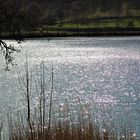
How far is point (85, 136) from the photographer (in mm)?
14023

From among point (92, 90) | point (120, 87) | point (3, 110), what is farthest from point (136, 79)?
point (3, 110)

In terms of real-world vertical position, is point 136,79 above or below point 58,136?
below

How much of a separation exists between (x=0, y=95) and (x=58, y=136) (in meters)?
26.9

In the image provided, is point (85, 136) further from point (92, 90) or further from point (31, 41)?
point (31, 41)

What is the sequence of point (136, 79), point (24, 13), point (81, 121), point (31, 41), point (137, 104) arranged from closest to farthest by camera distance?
point (81, 121) → point (24, 13) → point (137, 104) → point (136, 79) → point (31, 41)

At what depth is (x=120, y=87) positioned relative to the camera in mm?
49469

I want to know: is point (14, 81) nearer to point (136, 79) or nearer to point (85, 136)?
point (136, 79)

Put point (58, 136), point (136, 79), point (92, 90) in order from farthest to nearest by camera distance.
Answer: point (136, 79) < point (92, 90) < point (58, 136)

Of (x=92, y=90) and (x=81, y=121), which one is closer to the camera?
(x=81, y=121)

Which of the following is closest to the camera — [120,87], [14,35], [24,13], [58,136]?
[58,136]

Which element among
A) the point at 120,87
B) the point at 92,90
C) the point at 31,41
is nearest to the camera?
the point at 92,90

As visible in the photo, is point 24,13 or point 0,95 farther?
point 0,95

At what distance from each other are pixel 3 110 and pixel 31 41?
159 meters

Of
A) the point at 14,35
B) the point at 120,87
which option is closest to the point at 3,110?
the point at 14,35
